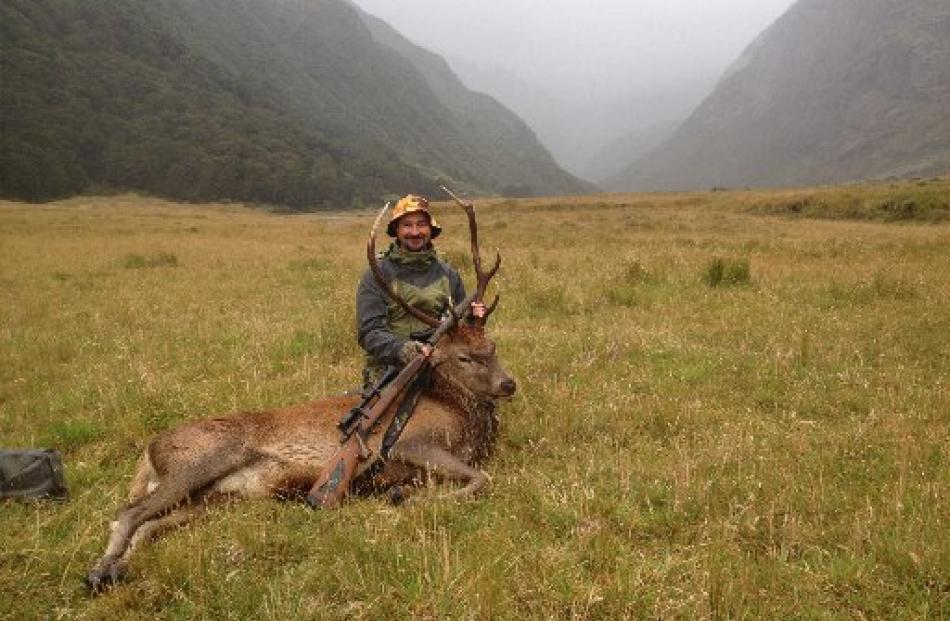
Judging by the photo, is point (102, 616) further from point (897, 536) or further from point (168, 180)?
point (168, 180)

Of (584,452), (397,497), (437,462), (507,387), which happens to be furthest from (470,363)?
(397,497)

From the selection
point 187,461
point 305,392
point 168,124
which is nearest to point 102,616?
point 187,461

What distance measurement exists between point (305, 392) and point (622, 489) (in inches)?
183

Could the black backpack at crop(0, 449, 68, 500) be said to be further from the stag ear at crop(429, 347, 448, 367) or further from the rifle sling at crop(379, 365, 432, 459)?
the stag ear at crop(429, 347, 448, 367)

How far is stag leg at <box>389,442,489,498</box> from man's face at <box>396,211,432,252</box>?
231cm

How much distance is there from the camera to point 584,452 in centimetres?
658

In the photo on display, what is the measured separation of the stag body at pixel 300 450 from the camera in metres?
5.41

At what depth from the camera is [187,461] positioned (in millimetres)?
5598

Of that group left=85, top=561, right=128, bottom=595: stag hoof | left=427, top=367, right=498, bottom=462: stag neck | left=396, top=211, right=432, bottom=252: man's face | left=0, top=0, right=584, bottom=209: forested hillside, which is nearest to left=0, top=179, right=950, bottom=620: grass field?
left=85, top=561, right=128, bottom=595: stag hoof

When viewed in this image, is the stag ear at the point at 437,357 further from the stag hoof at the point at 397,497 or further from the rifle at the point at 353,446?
the stag hoof at the point at 397,497

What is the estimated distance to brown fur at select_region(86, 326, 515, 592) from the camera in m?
5.42

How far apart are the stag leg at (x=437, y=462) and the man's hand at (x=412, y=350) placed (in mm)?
779

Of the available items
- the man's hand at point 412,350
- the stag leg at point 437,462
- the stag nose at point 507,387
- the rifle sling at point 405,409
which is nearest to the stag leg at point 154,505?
the rifle sling at point 405,409

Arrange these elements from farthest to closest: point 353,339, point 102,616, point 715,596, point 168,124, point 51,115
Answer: point 168,124 → point 51,115 → point 353,339 → point 102,616 → point 715,596
